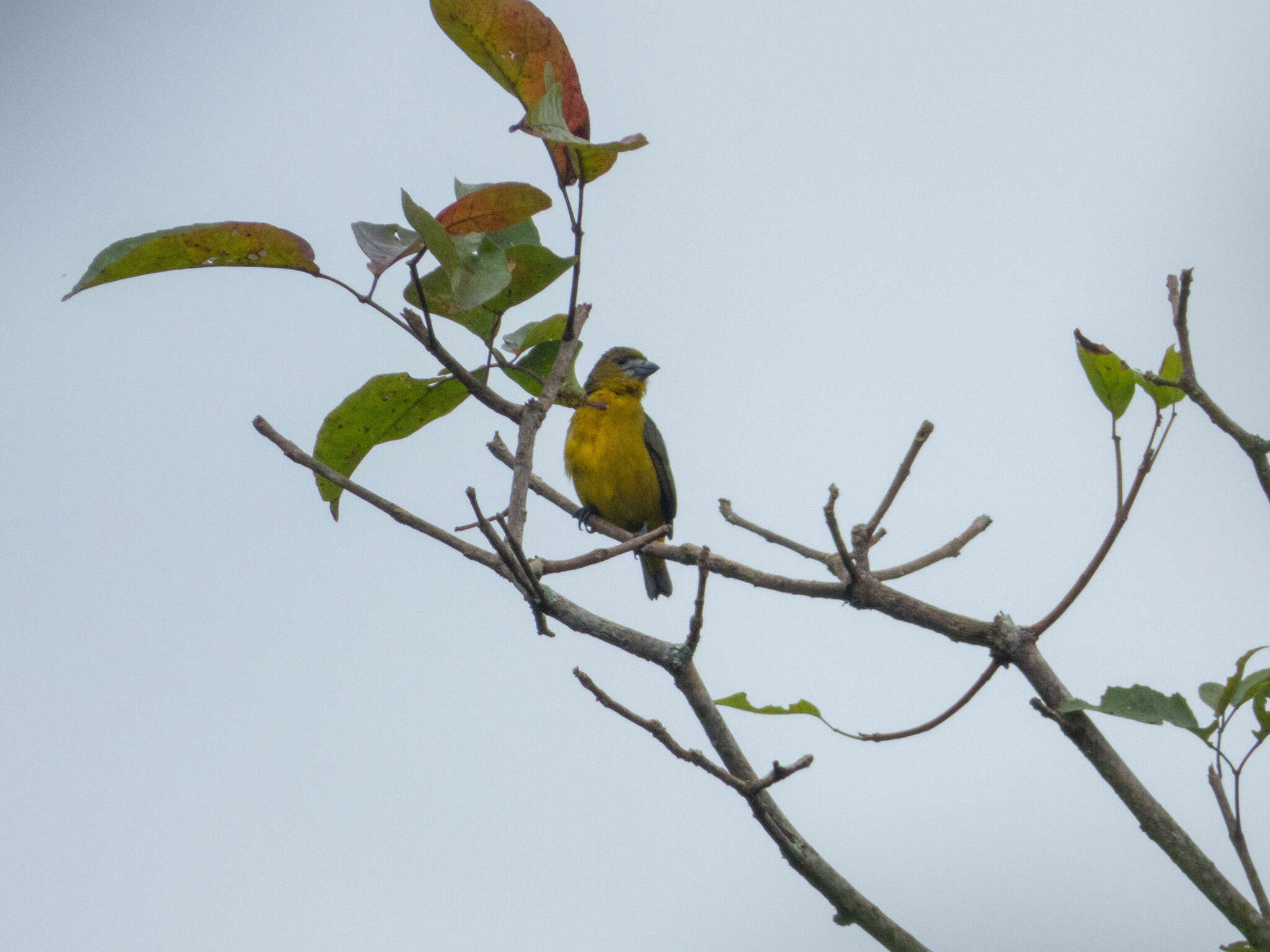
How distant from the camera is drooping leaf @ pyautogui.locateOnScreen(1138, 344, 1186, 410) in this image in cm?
191

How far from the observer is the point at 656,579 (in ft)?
22.8

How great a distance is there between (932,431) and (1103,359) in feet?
1.17

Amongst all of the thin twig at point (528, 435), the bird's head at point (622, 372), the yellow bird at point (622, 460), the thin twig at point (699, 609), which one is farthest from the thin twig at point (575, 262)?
the bird's head at point (622, 372)

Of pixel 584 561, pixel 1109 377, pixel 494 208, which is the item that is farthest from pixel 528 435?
pixel 1109 377

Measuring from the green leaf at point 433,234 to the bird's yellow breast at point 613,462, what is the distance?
4.18 metres

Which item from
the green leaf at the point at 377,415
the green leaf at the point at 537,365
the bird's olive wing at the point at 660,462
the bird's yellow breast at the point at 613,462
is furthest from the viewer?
the bird's olive wing at the point at 660,462

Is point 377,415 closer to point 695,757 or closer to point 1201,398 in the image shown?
point 695,757

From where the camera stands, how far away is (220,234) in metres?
1.97

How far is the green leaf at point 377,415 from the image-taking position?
2254mm

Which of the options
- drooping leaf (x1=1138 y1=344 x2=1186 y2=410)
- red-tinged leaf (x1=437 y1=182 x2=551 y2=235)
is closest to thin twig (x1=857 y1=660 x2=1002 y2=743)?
drooping leaf (x1=1138 y1=344 x2=1186 y2=410)

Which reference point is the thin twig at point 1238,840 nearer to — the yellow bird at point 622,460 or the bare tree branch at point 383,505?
the bare tree branch at point 383,505

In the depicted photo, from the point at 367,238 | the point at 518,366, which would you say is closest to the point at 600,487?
the point at 518,366

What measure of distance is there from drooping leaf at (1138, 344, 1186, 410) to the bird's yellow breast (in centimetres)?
423

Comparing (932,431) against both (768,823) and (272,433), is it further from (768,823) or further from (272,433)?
(272,433)
